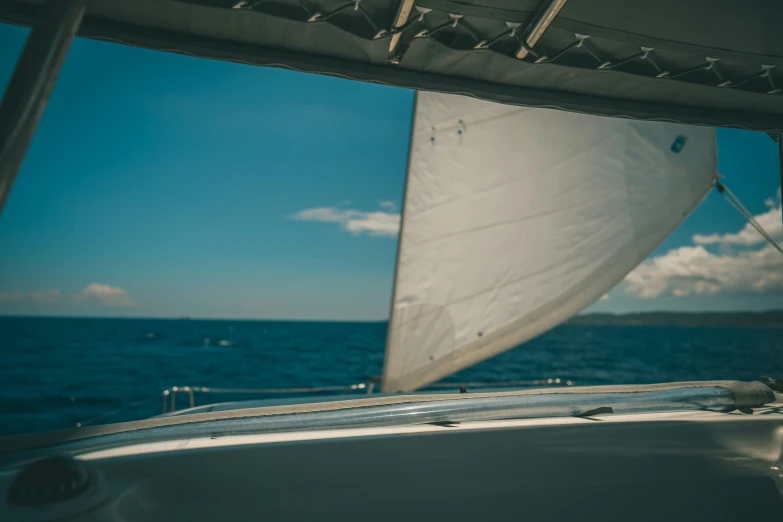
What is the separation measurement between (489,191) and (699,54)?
8.39 ft

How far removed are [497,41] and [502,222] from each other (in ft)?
9.14

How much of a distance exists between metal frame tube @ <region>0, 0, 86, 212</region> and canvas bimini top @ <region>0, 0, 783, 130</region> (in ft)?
1.65

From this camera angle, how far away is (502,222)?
454 centimetres

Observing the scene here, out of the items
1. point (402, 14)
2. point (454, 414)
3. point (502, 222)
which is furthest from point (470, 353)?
point (402, 14)

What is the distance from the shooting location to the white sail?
4.44m

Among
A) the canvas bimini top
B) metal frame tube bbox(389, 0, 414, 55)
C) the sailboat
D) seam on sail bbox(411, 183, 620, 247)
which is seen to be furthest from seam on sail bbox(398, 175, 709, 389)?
metal frame tube bbox(389, 0, 414, 55)

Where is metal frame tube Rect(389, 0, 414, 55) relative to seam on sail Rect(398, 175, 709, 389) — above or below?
above

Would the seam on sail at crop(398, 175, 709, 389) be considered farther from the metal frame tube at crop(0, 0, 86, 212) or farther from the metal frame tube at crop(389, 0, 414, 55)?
the metal frame tube at crop(0, 0, 86, 212)

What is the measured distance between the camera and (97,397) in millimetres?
15930

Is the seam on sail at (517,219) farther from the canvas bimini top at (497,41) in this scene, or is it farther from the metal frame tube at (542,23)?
the metal frame tube at (542,23)

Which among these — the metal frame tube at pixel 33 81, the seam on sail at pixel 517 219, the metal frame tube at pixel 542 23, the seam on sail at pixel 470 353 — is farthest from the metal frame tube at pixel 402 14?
the seam on sail at pixel 470 353

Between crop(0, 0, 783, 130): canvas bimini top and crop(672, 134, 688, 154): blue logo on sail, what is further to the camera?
crop(672, 134, 688, 154): blue logo on sail

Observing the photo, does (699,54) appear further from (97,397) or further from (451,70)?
(97,397)

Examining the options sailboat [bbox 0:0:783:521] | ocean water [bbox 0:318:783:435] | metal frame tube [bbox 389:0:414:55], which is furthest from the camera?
ocean water [bbox 0:318:783:435]
